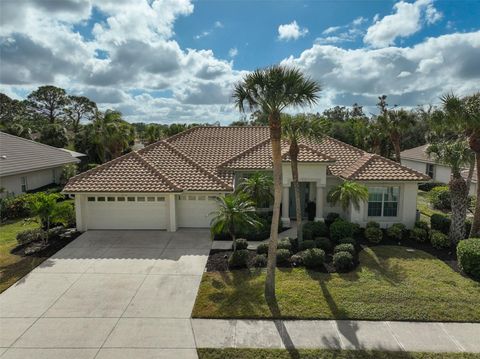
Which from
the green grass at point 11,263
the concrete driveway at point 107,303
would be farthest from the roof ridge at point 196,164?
the green grass at point 11,263

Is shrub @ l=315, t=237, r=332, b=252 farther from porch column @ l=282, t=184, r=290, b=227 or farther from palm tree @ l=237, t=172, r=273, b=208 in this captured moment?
porch column @ l=282, t=184, r=290, b=227

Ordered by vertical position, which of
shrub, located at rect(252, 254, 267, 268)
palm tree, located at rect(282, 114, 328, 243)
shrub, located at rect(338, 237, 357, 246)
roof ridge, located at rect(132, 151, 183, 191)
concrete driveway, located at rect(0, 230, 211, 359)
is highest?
palm tree, located at rect(282, 114, 328, 243)

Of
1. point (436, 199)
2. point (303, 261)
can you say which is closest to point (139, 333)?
point (303, 261)

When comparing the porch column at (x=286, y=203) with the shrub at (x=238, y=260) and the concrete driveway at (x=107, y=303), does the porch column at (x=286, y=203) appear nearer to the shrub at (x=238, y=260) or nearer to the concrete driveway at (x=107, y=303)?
the concrete driveway at (x=107, y=303)

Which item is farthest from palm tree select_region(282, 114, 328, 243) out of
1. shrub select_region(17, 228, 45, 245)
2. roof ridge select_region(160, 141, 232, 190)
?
shrub select_region(17, 228, 45, 245)

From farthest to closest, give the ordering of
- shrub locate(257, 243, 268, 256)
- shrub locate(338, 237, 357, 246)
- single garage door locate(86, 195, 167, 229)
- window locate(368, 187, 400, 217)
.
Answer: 1. window locate(368, 187, 400, 217)
2. single garage door locate(86, 195, 167, 229)
3. shrub locate(338, 237, 357, 246)
4. shrub locate(257, 243, 268, 256)

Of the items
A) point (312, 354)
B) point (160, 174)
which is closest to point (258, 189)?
point (160, 174)

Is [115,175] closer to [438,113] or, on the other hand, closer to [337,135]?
[438,113]

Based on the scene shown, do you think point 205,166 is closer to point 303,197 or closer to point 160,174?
point 160,174
